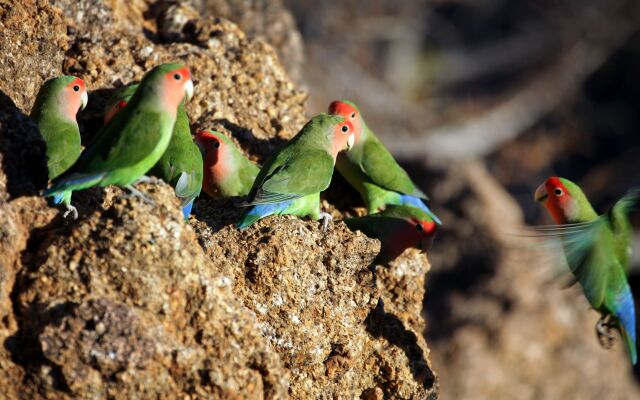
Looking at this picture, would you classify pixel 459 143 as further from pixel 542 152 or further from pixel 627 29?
pixel 627 29

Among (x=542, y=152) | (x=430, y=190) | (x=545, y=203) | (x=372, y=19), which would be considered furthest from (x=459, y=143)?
(x=545, y=203)

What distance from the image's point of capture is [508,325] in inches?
276

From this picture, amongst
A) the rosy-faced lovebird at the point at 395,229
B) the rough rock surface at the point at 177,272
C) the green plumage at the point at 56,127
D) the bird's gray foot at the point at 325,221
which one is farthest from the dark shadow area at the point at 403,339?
the green plumage at the point at 56,127

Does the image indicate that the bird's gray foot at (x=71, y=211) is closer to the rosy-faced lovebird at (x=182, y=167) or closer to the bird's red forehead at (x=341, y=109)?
the rosy-faced lovebird at (x=182, y=167)

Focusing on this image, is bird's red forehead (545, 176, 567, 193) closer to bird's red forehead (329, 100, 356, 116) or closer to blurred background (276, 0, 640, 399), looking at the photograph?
bird's red forehead (329, 100, 356, 116)

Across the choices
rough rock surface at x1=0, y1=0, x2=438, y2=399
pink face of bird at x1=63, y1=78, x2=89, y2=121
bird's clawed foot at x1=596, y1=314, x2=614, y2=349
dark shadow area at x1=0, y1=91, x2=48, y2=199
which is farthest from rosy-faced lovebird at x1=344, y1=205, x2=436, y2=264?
dark shadow area at x1=0, y1=91, x2=48, y2=199

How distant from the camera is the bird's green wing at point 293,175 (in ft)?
13.5

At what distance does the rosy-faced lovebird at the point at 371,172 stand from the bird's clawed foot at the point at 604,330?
3.95 ft

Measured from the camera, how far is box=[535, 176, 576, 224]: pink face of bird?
4.90m

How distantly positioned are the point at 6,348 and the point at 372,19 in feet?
41.4

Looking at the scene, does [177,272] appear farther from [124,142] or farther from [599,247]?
[599,247]

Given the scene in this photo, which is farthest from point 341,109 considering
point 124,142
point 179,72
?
point 124,142

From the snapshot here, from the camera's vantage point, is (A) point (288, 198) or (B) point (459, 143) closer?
(A) point (288, 198)

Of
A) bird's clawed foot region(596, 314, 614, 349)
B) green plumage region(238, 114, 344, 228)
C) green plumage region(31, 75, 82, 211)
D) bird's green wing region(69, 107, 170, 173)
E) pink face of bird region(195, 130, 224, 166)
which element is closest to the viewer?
bird's green wing region(69, 107, 170, 173)
